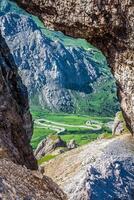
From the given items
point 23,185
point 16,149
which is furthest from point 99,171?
point 23,185

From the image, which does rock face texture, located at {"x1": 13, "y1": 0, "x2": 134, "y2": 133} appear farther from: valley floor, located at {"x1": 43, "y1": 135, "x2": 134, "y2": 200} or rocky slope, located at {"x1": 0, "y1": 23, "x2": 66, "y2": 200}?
valley floor, located at {"x1": 43, "y1": 135, "x2": 134, "y2": 200}

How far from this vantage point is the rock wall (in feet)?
98.6

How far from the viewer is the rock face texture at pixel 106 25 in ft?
108

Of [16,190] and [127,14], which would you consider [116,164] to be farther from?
[16,190]

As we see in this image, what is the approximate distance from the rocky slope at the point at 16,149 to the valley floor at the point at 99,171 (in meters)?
10.8

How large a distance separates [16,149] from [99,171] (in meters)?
23.2

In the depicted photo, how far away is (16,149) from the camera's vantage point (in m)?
31.4

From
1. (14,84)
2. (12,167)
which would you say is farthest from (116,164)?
(12,167)

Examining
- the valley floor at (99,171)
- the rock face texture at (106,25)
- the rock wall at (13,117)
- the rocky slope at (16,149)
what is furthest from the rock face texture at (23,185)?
the valley floor at (99,171)

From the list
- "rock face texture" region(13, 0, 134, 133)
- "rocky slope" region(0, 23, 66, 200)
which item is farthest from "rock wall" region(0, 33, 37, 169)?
"rock face texture" region(13, 0, 134, 133)

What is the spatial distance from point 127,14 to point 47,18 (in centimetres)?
738

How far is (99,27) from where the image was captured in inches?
1357

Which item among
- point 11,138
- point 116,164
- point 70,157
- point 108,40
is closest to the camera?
point 11,138

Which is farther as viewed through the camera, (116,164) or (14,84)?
(116,164)
